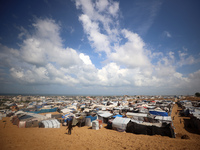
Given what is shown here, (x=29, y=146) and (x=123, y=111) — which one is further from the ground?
(x=29, y=146)

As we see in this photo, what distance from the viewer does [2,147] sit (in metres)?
7.93

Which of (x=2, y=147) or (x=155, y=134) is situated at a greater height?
(x=2, y=147)

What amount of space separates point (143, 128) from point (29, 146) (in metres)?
13.4

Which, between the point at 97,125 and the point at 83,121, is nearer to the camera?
the point at 97,125

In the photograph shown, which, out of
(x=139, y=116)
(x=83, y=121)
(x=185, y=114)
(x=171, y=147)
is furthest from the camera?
(x=185, y=114)

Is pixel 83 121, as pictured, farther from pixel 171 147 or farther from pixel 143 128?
pixel 171 147

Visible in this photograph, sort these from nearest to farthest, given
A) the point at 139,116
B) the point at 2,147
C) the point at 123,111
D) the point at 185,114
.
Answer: the point at 2,147 → the point at 139,116 → the point at 185,114 → the point at 123,111

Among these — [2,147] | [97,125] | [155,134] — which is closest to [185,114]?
[155,134]

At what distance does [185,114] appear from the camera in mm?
24578

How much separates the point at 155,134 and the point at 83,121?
12172 mm

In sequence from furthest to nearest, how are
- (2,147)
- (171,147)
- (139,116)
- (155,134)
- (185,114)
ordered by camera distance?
(185,114)
(139,116)
(155,134)
(171,147)
(2,147)

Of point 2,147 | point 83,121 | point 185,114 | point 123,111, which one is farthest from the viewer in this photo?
point 123,111

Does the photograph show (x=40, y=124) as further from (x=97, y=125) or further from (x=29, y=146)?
(x=97, y=125)

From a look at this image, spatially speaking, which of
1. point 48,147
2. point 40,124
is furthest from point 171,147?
point 40,124
